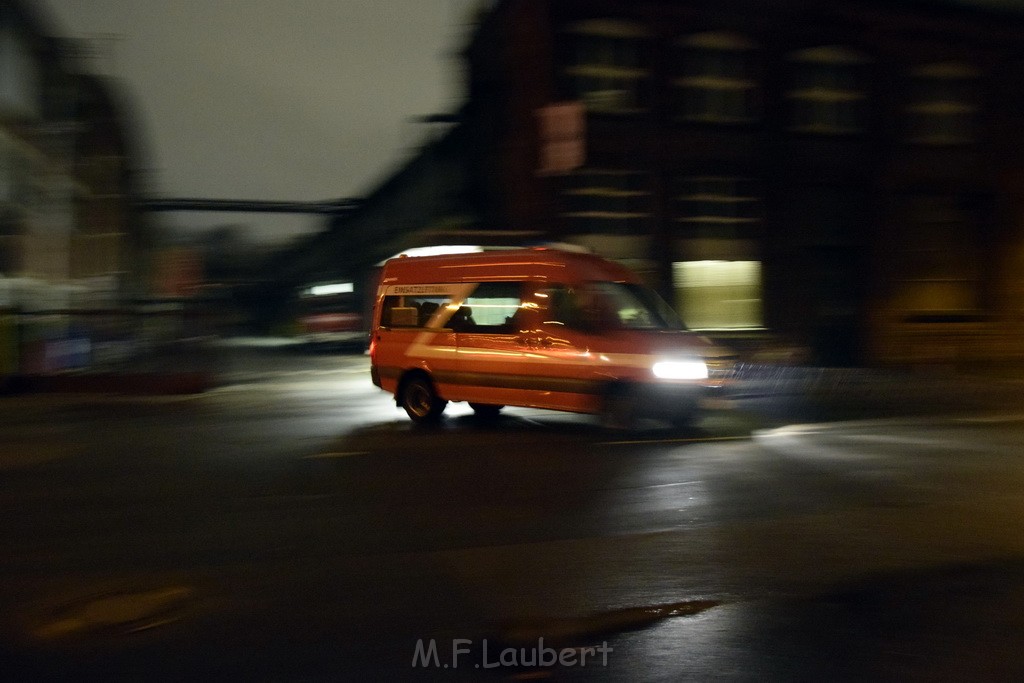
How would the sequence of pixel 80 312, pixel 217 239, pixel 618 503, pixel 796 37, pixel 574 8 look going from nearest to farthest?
pixel 618 503, pixel 80 312, pixel 574 8, pixel 796 37, pixel 217 239

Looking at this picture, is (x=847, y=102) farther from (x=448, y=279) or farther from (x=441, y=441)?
(x=441, y=441)

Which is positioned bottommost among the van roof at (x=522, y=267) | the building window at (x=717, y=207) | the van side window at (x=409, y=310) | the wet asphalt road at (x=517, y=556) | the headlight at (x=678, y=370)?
the wet asphalt road at (x=517, y=556)

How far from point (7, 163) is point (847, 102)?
835 inches

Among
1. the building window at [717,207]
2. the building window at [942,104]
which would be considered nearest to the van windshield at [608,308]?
the building window at [717,207]

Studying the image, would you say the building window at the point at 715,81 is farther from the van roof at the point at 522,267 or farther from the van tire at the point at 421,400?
the van tire at the point at 421,400

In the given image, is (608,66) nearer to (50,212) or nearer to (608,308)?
(608,308)

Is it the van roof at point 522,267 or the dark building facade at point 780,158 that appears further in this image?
the dark building facade at point 780,158

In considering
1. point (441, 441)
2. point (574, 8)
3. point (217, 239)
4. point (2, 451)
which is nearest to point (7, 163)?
point (574, 8)

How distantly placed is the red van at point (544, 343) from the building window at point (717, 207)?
12.7 meters

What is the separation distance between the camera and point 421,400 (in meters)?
14.2

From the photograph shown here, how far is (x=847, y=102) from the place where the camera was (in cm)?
2728

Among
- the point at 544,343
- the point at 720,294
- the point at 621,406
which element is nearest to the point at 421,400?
the point at 544,343

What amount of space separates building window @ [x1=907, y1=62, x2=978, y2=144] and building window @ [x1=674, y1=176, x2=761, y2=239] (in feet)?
16.9

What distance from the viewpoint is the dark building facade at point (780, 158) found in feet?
82.2
